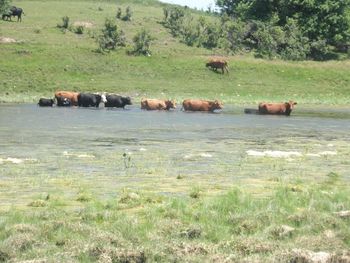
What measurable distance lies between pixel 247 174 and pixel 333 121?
18.2 m

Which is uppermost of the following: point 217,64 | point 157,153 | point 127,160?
point 127,160

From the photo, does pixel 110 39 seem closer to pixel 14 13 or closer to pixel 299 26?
pixel 14 13

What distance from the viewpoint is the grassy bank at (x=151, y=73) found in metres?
48.0

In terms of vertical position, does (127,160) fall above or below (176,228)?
below

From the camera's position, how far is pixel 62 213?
10.3 metres

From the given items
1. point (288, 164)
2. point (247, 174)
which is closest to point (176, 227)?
point (247, 174)

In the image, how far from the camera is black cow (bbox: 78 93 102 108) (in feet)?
130

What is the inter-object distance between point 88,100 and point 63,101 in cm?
135

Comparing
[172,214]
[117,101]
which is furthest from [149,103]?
[172,214]

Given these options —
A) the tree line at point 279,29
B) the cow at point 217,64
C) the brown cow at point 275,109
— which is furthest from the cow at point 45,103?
the tree line at point 279,29

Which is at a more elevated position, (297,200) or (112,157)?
(297,200)

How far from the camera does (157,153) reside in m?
18.3

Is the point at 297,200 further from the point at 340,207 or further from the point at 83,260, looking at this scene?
the point at 83,260

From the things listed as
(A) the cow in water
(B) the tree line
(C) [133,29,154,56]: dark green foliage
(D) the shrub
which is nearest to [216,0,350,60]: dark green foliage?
(B) the tree line
